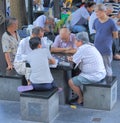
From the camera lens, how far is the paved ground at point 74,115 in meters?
5.65

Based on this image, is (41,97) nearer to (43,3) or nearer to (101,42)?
(101,42)

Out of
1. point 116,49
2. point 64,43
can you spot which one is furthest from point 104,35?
point 116,49

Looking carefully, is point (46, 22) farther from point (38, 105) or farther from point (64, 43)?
point (38, 105)

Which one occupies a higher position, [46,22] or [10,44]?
[46,22]

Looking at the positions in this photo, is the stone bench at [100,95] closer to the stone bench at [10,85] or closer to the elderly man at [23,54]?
the elderly man at [23,54]

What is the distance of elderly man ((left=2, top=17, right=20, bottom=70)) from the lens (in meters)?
6.72

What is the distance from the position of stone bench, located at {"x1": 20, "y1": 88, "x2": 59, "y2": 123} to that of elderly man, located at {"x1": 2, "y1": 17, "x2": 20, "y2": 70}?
4.20 ft

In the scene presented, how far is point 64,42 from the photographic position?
23.7ft

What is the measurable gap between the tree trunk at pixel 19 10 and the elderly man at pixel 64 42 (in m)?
3.76

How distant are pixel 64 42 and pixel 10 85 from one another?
1441mm

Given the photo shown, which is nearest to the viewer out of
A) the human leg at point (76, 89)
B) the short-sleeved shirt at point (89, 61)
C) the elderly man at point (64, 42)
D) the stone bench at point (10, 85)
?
the short-sleeved shirt at point (89, 61)

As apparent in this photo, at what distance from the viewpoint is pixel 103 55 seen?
675cm

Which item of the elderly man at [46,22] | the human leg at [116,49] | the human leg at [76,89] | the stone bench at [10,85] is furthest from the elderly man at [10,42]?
the human leg at [116,49]

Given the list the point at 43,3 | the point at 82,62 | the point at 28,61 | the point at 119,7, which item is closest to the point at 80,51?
the point at 82,62
